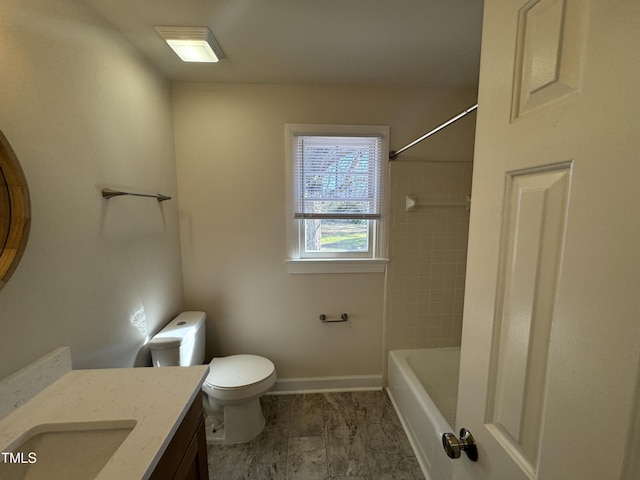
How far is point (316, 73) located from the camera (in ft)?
5.84

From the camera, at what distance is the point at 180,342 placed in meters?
1.55

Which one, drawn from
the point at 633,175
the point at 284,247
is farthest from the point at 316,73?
the point at 633,175

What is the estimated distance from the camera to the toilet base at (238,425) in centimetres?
173

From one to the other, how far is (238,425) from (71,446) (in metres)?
1.11

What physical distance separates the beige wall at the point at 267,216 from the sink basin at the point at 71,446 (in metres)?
1.29

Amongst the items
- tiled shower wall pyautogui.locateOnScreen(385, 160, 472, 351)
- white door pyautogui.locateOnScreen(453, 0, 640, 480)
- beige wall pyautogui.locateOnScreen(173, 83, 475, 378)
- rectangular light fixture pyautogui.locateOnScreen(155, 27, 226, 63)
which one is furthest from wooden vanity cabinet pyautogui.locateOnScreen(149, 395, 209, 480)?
rectangular light fixture pyautogui.locateOnScreen(155, 27, 226, 63)

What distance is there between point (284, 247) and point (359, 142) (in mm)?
951

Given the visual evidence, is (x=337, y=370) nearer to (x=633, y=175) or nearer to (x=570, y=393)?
(x=570, y=393)

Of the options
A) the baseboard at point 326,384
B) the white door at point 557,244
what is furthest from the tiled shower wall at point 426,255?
the white door at point 557,244

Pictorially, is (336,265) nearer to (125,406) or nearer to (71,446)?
(125,406)

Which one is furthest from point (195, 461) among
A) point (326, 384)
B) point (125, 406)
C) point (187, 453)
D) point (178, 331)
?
point (326, 384)

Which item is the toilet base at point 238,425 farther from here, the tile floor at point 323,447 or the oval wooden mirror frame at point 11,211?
the oval wooden mirror frame at point 11,211

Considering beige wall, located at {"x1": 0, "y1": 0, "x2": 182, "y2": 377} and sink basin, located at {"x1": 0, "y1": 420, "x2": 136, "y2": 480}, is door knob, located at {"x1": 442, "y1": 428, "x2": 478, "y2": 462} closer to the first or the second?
sink basin, located at {"x1": 0, "y1": 420, "x2": 136, "y2": 480}

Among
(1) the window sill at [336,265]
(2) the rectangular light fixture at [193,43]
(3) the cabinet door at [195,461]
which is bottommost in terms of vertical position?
(3) the cabinet door at [195,461]
